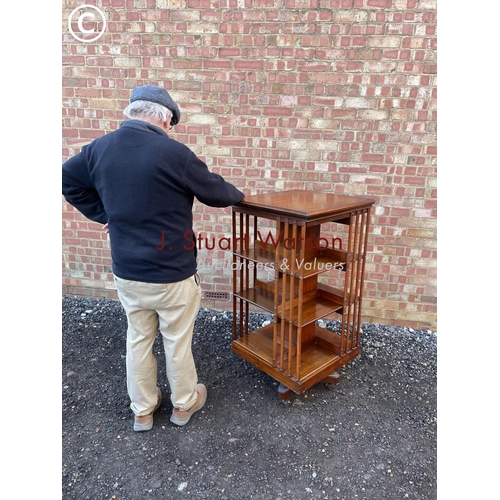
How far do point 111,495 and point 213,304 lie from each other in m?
2.01

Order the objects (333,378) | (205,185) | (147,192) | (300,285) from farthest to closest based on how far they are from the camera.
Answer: (333,378)
(300,285)
(205,185)
(147,192)

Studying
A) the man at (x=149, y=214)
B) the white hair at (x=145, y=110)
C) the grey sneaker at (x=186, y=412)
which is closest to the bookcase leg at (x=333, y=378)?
the grey sneaker at (x=186, y=412)

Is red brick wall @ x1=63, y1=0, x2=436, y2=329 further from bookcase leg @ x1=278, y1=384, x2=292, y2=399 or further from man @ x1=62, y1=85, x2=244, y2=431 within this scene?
bookcase leg @ x1=278, y1=384, x2=292, y2=399

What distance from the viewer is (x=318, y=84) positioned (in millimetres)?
2920

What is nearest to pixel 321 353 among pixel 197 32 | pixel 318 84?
pixel 318 84

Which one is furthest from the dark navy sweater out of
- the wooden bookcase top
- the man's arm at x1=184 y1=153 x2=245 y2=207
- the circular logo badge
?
the circular logo badge

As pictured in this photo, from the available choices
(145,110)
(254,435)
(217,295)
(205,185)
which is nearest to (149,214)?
(205,185)

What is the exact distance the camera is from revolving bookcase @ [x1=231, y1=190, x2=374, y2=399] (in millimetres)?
2105

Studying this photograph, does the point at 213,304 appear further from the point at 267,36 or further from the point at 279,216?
the point at 267,36

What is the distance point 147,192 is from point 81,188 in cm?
62

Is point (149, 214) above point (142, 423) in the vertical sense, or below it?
above

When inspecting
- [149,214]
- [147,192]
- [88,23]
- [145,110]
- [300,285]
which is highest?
[88,23]

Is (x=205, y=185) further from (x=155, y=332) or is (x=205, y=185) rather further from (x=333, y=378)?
(x=333, y=378)

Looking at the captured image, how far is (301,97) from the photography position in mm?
2965
